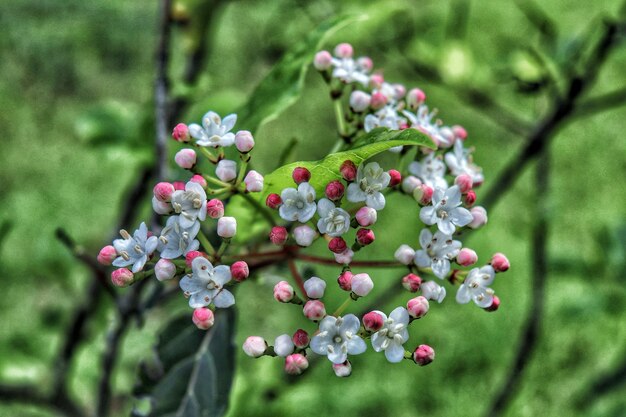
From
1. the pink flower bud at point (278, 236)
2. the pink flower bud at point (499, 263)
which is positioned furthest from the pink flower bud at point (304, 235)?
the pink flower bud at point (499, 263)

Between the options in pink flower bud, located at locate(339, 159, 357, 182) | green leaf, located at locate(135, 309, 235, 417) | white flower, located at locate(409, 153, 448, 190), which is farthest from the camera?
green leaf, located at locate(135, 309, 235, 417)

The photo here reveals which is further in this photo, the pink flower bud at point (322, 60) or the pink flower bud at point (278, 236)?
the pink flower bud at point (322, 60)

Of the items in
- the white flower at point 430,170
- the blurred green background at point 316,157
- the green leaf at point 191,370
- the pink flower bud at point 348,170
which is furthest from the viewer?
the blurred green background at point 316,157

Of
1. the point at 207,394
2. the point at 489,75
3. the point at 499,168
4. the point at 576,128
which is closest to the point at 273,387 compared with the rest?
the point at 207,394

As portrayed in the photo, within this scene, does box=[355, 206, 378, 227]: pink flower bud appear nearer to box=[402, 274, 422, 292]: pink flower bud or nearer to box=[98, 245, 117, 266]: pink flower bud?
box=[402, 274, 422, 292]: pink flower bud

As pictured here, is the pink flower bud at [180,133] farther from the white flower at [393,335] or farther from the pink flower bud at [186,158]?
the white flower at [393,335]

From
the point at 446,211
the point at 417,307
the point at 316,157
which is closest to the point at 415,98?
the point at 446,211

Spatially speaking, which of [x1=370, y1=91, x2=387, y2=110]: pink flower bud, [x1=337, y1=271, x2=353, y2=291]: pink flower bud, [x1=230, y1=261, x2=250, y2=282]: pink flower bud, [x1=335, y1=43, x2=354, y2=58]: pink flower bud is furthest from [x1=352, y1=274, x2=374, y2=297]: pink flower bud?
[x1=335, y1=43, x2=354, y2=58]: pink flower bud
